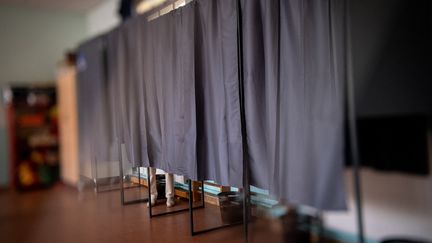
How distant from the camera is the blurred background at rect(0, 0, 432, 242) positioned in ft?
2.13

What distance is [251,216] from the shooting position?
3.40ft

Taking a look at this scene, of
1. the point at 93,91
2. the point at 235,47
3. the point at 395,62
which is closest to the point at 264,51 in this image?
the point at 235,47

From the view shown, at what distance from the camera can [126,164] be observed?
1323 mm

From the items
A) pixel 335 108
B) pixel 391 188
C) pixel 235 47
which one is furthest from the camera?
pixel 235 47

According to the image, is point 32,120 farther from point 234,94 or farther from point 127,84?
point 234,94

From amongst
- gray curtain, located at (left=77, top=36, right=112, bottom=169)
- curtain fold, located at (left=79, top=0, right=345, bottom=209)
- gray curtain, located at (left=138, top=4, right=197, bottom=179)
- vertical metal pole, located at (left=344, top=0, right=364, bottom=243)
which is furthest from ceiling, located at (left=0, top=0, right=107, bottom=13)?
vertical metal pole, located at (left=344, top=0, right=364, bottom=243)

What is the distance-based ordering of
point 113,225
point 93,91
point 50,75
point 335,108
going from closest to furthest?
point 335,108, point 113,225, point 93,91, point 50,75

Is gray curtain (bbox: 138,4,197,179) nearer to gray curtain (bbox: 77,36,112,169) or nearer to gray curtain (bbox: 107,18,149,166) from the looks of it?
gray curtain (bbox: 107,18,149,166)

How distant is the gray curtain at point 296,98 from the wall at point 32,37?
1.26 m

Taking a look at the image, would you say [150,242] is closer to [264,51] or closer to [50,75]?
[264,51]

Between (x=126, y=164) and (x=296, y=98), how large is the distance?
77 cm

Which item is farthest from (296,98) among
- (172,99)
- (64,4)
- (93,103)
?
(64,4)

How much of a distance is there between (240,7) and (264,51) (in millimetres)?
211

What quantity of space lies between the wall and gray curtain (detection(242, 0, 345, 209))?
1255mm
